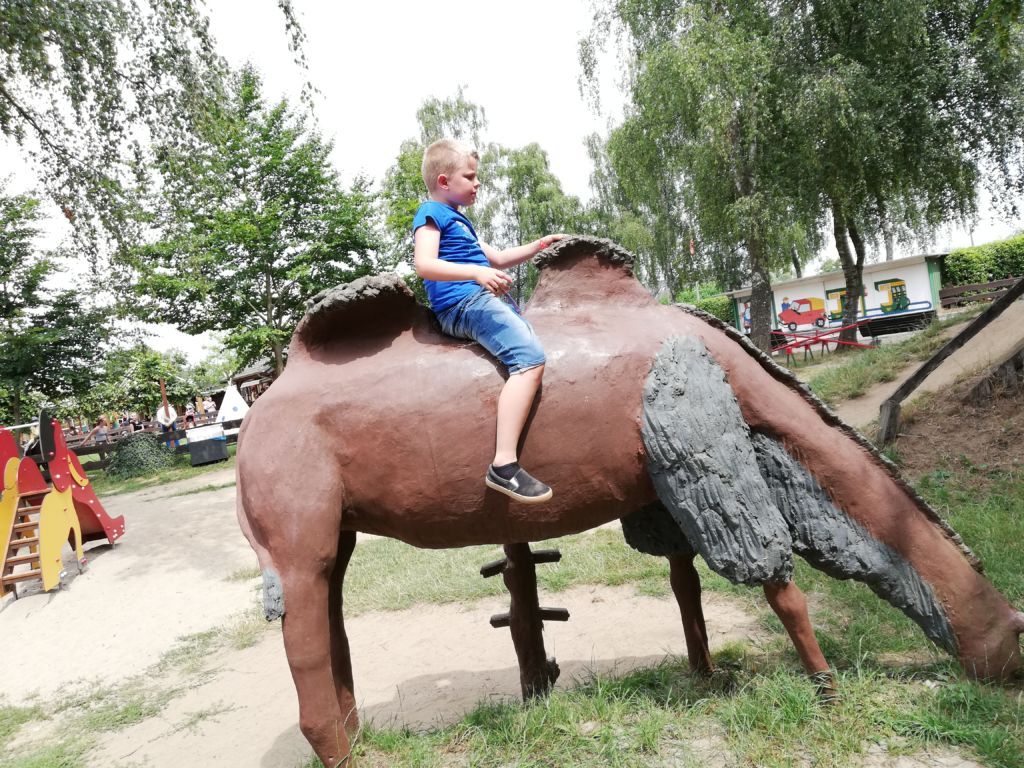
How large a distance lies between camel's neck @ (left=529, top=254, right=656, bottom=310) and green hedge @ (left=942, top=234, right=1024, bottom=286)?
22.9m

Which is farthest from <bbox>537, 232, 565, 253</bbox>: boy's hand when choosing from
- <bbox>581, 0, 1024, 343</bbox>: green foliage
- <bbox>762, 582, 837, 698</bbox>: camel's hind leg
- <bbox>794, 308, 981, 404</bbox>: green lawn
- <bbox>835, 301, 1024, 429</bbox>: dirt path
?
<bbox>581, 0, 1024, 343</bbox>: green foliage

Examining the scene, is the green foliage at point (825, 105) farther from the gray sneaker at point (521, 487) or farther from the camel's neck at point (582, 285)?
the gray sneaker at point (521, 487)

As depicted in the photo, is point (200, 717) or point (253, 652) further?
point (253, 652)

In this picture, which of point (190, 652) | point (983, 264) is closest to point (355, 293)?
point (190, 652)

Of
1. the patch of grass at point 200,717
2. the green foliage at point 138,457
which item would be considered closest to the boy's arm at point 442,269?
the patch of grass at point 200,717

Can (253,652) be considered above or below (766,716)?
below

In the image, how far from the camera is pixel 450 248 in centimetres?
233

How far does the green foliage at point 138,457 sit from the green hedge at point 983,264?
23.7 m

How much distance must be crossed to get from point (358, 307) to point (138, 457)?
17.6 meters

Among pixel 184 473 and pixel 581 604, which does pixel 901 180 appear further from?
pixel 184 473

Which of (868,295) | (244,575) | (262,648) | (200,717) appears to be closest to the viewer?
(200,717)

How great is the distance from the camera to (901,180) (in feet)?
38.1

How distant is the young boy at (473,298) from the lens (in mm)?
2080

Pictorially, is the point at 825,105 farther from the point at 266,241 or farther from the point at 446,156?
the point at 266,241
